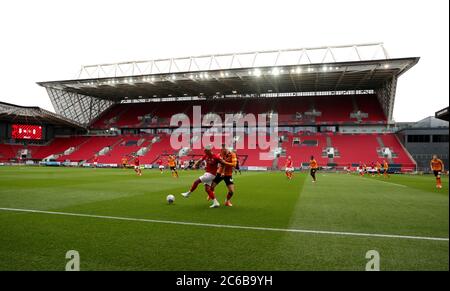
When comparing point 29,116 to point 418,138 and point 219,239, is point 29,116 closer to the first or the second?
point 219,239

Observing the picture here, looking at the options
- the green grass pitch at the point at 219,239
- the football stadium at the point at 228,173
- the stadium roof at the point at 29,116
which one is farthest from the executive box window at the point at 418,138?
the stadium roof at the point at 29,116

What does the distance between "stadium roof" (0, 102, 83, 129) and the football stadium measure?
1.15ft

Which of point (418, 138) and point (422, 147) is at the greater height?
point (418, 138)

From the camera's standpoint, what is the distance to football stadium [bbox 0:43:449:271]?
507cm

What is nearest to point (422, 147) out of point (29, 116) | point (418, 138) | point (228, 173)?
point (418, 138)

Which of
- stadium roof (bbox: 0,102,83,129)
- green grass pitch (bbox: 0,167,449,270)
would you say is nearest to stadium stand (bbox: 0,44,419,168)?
stadium roof (bbox: 0,102,83,129)

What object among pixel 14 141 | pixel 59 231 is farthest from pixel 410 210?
pixel 14 141

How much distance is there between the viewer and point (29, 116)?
58844 mm

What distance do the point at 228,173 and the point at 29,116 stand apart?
61.5 m

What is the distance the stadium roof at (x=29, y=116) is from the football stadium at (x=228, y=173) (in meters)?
0.35

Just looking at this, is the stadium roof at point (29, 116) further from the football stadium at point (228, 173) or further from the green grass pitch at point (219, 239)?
the green grass pitch at point (219, 239)
